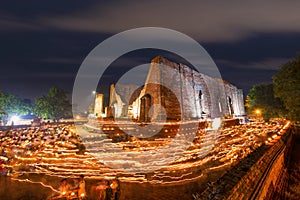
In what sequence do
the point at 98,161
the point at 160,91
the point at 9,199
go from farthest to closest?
1. the point at 160,91
2. the point at 98,161
3. the point at 9,199

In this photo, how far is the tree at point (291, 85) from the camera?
569 inches

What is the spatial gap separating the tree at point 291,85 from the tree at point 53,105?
49766mm

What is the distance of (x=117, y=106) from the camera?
4156 cm

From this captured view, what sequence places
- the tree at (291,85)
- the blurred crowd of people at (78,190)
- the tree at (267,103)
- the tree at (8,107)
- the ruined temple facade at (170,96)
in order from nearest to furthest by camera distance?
1. the blurred crowd of people at (78,190)
2. the tree at (291,85)
3. the ruined temple facade at (170,96)
4. the tree at (267,103)
5. the tree at (8,107)

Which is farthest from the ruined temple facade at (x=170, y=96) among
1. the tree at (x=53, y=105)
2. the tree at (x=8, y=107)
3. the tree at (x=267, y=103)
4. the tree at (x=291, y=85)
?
the tree at (x=8, y=107)

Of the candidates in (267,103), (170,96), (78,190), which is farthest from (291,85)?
(267,103)

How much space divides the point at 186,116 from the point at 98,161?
63.4 feet

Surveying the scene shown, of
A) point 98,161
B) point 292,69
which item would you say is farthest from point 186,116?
point 98,161

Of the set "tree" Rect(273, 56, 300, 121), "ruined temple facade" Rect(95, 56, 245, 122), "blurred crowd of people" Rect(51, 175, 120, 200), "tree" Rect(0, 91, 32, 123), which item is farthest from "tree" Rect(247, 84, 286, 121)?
"tree" Rect(0, 91, 32, 123)

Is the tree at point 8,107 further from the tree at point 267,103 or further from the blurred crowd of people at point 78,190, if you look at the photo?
the tree at point 267,103

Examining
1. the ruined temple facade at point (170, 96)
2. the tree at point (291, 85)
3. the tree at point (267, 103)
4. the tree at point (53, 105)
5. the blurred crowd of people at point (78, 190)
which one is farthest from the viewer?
the tree at point (53, 105)

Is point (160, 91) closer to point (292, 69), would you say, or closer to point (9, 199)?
point (292, 69)

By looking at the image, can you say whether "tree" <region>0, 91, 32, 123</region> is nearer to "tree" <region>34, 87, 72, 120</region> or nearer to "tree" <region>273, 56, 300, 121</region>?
"tree" <region>34, 87, 72, 120</region>

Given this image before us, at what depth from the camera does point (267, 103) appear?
104 ft
